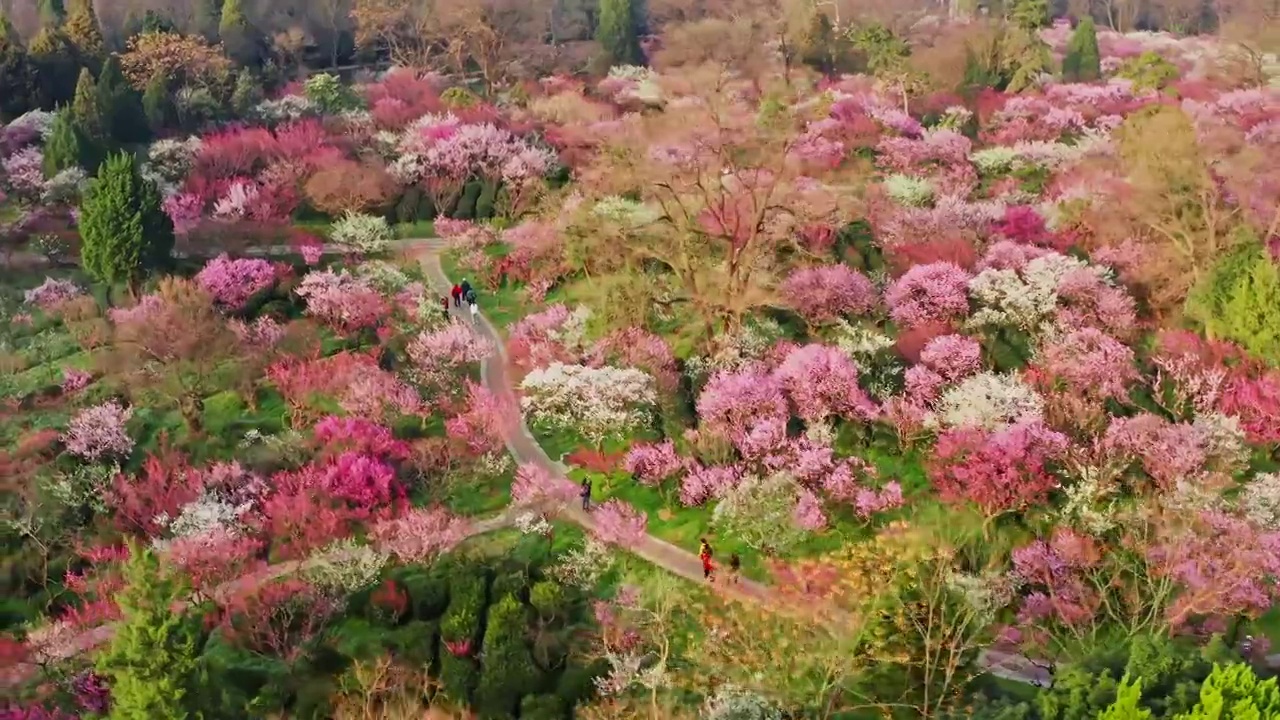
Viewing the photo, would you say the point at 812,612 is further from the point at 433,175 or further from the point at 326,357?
the point at 433,175

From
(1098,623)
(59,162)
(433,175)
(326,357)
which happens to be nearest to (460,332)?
(326,357)

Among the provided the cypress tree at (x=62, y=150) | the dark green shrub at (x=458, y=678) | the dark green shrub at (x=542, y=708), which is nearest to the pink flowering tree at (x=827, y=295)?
the dark green shrub at (x=458, y=678)

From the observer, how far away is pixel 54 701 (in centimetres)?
2253

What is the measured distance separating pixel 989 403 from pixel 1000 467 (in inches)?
117

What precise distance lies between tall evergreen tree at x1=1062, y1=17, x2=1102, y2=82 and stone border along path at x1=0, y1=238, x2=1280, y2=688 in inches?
1954

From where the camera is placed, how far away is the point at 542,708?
71.3 feet

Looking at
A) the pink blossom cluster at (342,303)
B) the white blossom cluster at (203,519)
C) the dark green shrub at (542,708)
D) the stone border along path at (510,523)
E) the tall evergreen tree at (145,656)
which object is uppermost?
the tall evergreen tree at (145,656)

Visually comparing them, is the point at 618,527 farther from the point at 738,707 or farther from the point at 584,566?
the point at 738,707

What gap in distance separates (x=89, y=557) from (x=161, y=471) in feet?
9.47

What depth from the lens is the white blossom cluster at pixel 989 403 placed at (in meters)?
28.8

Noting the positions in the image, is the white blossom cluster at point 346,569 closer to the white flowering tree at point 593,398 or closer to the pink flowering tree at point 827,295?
the white flowering tree at point 593,398

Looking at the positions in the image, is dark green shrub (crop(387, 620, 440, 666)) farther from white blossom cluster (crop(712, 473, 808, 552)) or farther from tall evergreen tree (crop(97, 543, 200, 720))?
white blossom cluster (crop(712, 473, 808, 552))

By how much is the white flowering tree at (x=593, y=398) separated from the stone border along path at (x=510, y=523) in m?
1.29

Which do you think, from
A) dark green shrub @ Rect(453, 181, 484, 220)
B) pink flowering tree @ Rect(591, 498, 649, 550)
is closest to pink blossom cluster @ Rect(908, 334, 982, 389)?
pink flowering tree @ Rect(591, 498, 649, 550)
